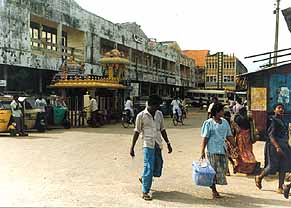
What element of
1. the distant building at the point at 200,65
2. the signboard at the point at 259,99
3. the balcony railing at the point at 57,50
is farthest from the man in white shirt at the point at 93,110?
the distant building at the point at 200,65

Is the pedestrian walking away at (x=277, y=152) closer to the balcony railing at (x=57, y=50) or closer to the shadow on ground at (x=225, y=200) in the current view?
the shadow on ground at (x=225, y=200)

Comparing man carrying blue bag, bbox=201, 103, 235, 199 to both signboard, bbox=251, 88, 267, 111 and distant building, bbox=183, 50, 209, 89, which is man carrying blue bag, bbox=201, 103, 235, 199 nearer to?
signboard, bbox=251, 88, 267, 111

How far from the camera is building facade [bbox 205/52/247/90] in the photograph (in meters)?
68.2

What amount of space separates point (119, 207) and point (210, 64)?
65.6 meters

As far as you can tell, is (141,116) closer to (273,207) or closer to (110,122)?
(273,207)

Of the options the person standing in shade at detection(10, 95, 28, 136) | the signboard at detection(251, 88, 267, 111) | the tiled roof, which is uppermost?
the tiled roof

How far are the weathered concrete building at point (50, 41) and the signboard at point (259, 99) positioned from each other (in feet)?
41.5

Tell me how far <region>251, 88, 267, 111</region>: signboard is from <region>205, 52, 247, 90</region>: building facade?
5458 cm

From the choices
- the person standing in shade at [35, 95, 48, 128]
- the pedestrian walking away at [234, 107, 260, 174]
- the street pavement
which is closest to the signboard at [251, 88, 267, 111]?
the street pavement

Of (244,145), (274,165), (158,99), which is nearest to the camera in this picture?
(158,99)

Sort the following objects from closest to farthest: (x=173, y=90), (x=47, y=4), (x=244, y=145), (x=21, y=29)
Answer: (x=244, y=145), (x=21, y=29), (x=47, y=4), (x=173, y=90)

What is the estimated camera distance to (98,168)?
8.93 m

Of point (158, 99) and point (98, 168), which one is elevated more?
point (158, 99)

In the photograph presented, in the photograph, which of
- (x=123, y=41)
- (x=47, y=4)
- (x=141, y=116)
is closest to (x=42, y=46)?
(x=47, y=4)
